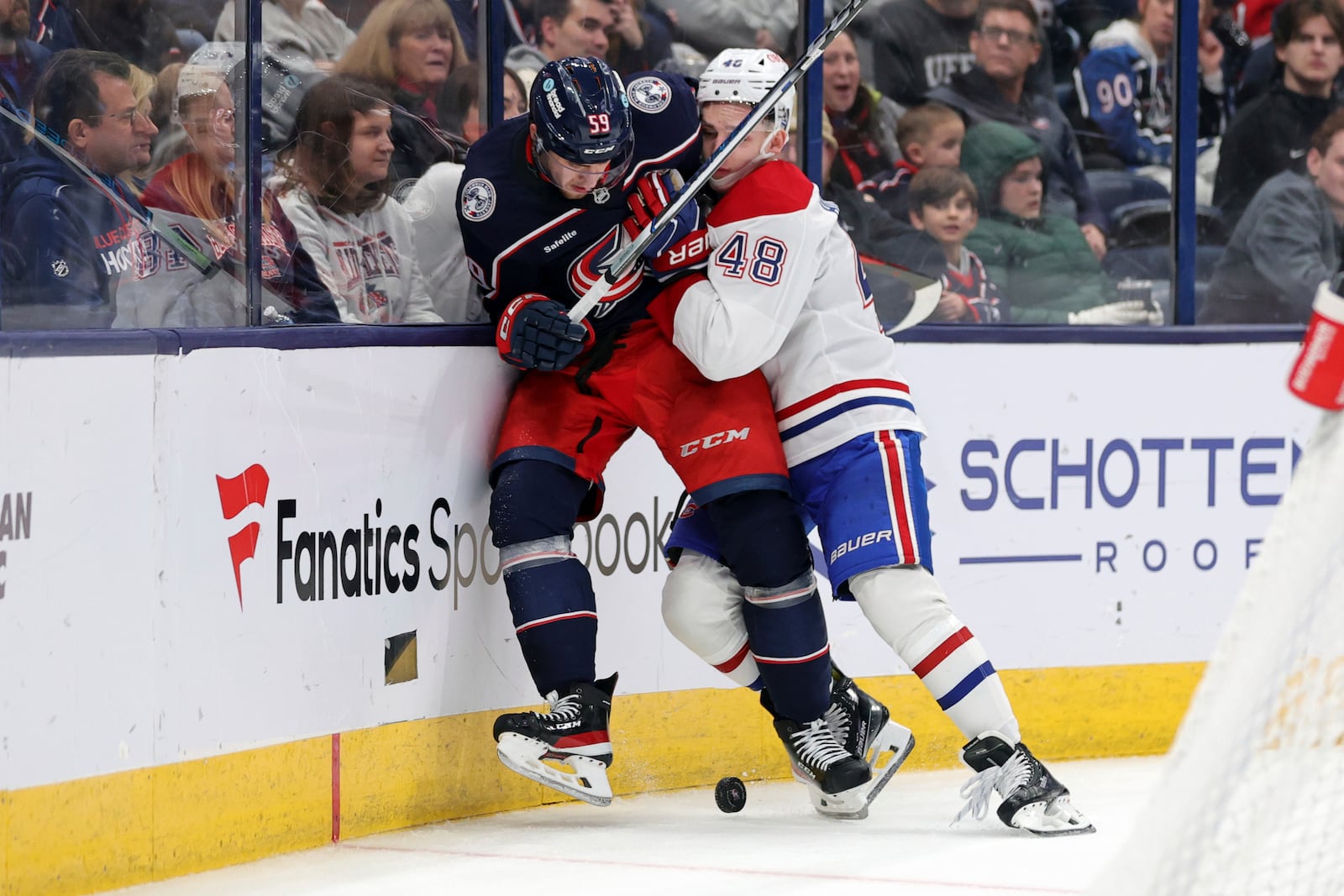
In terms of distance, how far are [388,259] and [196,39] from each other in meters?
0.57

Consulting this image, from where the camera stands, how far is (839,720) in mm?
3758

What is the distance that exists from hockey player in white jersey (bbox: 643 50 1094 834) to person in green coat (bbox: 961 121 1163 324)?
981 mm

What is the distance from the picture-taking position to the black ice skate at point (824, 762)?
3.63 meters

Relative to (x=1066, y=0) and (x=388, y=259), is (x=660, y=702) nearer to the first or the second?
(x=388, y=259)

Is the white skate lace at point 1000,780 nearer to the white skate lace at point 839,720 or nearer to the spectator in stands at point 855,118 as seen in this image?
the white skate lace at point 839,720

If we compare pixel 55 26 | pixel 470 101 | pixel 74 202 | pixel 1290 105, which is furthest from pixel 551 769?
pixel 1290 105

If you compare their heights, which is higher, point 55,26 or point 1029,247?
point 55,26

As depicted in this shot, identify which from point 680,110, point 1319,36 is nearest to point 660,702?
point 680,110

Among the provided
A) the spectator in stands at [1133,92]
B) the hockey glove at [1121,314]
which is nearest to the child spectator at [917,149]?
the spectator in stands at [1133,92]

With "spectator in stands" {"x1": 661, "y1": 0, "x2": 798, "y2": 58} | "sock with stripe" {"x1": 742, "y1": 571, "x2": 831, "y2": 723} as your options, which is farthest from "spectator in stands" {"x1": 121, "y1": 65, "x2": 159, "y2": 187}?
"spectator in stands" {"x1": 661, "y1": 0, "x2": 798, "y2": 58}

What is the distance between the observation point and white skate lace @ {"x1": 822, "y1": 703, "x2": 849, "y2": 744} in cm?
374

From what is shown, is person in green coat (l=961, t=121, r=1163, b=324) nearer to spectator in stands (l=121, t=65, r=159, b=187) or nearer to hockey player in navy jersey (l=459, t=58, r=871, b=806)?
hockey player in navy jersey (l=459, t=58, r=871, b=806)

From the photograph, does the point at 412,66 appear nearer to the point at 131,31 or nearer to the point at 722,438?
the point at 131,31

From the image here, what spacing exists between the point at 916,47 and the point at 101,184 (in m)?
2.05
